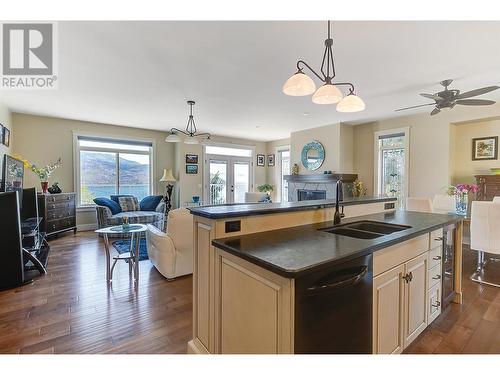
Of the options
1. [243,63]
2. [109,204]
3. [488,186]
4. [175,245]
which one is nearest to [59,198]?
[109,204]

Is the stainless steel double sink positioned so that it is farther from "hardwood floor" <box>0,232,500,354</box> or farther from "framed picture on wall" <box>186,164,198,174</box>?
"framed picture on wall" <box>186,164,198,174</box>

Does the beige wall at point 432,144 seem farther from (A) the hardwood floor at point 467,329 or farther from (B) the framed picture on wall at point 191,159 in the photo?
(B) the framed picture on wall at point 191,159

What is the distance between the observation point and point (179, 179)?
702cm

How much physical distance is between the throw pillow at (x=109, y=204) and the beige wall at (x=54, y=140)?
912 millimetres

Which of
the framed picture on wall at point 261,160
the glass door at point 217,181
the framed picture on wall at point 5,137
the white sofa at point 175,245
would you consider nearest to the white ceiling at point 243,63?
the framed picture on wall at point 5,137

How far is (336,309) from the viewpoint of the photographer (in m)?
1.22

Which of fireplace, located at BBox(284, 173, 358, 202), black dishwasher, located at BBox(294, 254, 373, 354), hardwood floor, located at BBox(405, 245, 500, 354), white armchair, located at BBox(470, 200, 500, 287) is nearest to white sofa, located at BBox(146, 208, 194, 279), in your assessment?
black dishwasher, located at BBox(294, 254, 373, 354)

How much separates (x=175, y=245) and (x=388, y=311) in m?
2.28

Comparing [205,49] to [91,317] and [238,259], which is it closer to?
[238,259]

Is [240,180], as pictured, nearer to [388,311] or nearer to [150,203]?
[150,203]

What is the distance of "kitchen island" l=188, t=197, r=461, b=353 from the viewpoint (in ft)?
3.67

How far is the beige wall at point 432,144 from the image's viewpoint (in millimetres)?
4594

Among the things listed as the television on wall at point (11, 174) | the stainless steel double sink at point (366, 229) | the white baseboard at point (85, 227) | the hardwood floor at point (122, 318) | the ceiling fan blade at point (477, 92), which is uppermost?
the ceiling fan blade at point (477, 92)

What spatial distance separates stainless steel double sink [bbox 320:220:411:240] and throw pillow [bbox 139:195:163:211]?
17.1 feet
